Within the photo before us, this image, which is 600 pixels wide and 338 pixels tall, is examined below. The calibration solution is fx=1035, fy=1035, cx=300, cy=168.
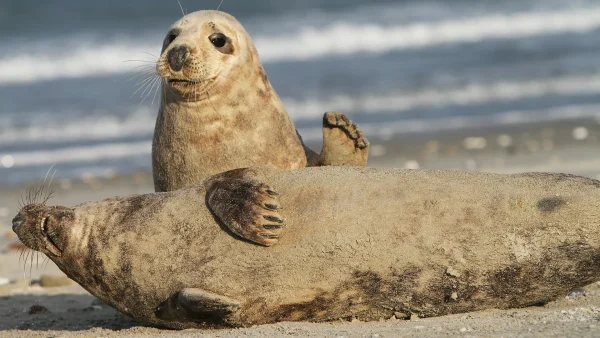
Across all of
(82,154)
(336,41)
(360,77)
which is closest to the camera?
(82,154)

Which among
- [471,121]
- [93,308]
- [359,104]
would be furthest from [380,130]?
[93,308]

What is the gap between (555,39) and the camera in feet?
73.3

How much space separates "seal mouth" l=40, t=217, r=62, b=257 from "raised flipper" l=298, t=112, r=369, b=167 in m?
1.74

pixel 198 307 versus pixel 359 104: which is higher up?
pixel 359 104

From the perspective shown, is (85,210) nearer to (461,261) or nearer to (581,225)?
(461,261)

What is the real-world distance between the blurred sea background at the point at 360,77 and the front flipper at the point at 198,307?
7.56 feet

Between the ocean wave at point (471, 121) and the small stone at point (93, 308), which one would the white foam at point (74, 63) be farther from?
the small stone at point (93, 308)

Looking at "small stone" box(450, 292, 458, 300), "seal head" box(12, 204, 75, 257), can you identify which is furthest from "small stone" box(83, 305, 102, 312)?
"small stone" box(450, 292, 458, 300)

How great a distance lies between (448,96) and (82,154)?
237 inches

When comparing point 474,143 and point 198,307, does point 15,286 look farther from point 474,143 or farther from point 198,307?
point 474,143

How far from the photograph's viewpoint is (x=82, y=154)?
13438mm

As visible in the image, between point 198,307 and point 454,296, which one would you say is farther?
point 454,296

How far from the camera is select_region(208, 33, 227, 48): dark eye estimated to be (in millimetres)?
6590

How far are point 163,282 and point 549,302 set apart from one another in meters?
1.97
